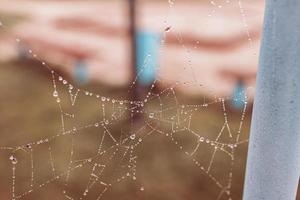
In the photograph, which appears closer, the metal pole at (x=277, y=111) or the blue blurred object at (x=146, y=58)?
the metal pole at (x=277, y=111)

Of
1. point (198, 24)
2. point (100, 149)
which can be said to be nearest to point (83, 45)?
point (198, 24)

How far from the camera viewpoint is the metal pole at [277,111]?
1360mm

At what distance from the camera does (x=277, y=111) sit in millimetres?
1468

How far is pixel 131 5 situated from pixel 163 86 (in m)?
2.37

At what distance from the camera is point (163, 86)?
8.69 metres

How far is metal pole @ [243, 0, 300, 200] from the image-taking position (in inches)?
53.6

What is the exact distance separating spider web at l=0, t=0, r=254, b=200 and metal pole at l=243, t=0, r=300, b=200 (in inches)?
121

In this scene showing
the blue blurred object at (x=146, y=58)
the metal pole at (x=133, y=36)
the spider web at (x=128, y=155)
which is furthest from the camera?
the blue blurred object at (x=146, y=58)

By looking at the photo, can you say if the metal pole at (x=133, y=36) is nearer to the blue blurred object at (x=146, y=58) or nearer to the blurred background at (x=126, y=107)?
the blurred background at (x=126, y=107)

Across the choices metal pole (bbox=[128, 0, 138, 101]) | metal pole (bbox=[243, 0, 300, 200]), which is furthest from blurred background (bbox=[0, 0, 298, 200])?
metal pole (bbox=[243, 0, 300, 200])

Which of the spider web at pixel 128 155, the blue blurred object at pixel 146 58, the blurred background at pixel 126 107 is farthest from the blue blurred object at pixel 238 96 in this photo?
the blue blurred object at pixel 146 58

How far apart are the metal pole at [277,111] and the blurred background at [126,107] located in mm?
2037

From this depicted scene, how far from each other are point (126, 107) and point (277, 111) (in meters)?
5.90

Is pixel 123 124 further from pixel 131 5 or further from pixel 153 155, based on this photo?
pixel 131 5
